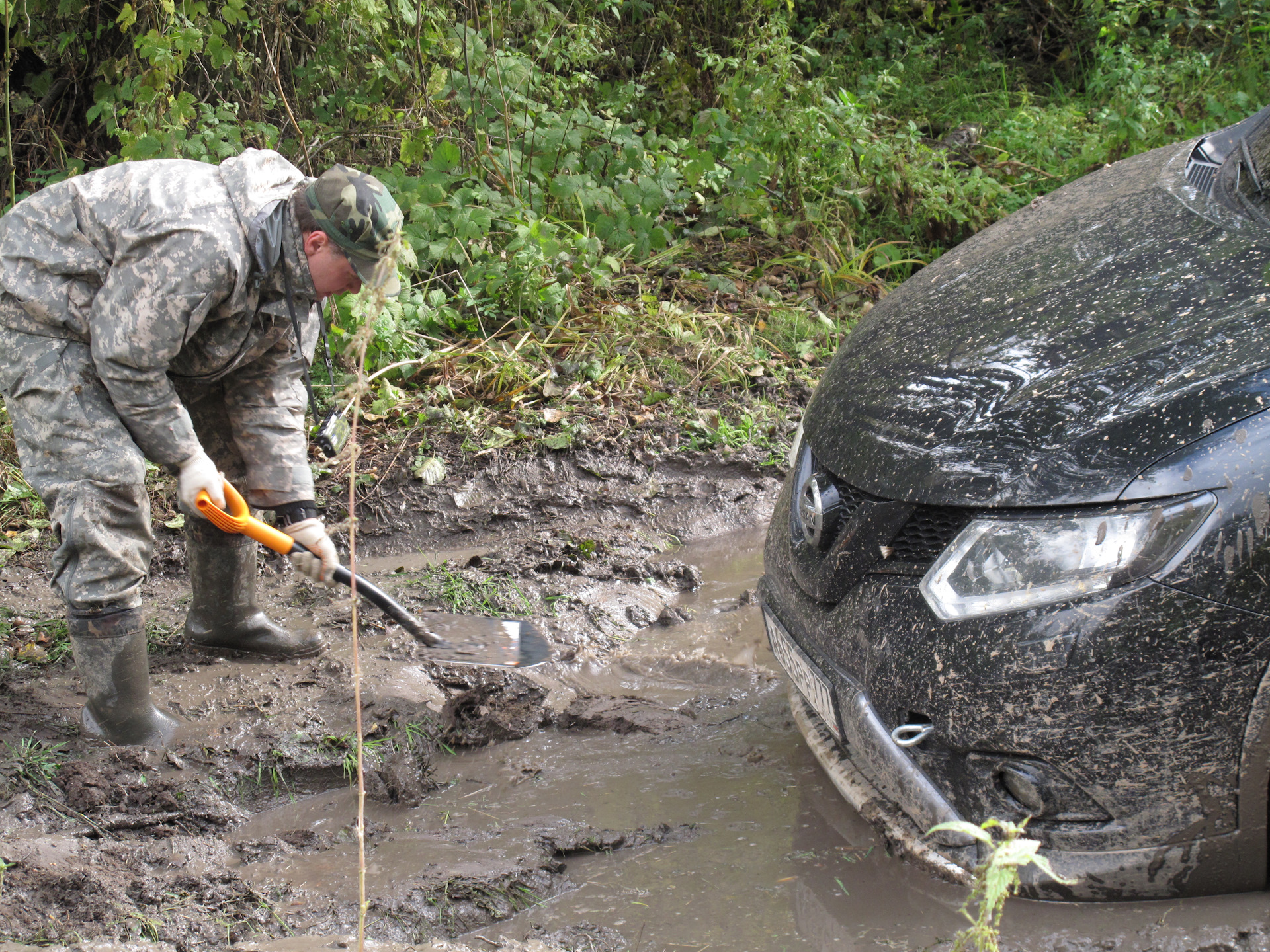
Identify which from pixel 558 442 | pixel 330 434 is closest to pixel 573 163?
pixel 558 442

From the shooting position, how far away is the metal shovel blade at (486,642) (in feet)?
9.42

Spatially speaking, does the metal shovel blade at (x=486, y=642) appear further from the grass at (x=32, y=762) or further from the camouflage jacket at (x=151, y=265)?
the grass at (x=32, y=762)

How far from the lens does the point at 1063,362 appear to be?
6.44 feet

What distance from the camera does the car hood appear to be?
1758mm

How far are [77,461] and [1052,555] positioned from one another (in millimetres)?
2355

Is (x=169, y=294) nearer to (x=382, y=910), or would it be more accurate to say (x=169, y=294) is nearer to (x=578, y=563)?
(x=382, y=910)

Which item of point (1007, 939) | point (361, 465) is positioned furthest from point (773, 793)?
point (361, 465)

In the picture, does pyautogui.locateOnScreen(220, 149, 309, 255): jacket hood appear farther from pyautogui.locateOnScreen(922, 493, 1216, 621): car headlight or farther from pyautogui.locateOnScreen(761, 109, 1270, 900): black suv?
pyautogui.locateOnScreen(922, 493, 1216, 621): car headlight

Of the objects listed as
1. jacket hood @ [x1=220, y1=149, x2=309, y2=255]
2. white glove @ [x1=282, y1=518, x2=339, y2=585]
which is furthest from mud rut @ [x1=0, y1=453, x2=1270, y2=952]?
jacket hood @ [x1=220, y1=149, x2=309, y2=255]

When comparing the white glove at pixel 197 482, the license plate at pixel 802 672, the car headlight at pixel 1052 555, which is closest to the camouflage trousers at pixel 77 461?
the white glove at pixel 197 482

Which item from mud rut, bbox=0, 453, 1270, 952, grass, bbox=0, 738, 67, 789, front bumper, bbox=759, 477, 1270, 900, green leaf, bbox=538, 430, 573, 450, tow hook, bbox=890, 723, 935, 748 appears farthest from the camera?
green leaf, bbox=538, 430, 573, 450

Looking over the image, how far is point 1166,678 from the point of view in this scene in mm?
1667

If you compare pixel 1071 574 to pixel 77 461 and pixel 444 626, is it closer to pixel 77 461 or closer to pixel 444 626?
pixel 444 626

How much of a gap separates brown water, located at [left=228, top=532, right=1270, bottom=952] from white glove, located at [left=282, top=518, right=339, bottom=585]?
596 millimetres
